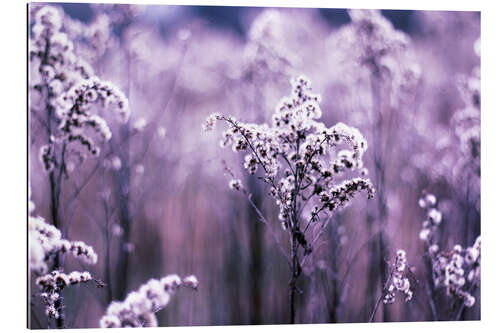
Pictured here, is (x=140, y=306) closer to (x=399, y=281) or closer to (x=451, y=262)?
(x=399, y=281)

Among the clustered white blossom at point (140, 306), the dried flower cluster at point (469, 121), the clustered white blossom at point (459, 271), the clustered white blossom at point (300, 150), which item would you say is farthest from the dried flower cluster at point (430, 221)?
the clustered white blossom at point (140, 306)

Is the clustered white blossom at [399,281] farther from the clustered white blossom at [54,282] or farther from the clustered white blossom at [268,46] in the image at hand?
the clustered white blossom at [54,282]

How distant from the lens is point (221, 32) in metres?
3.54

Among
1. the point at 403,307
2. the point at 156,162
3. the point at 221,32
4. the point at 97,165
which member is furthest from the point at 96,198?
the point at 403,307

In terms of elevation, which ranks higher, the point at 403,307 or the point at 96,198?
the point at 96,198

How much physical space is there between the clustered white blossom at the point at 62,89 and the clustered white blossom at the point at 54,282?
0.66 metres

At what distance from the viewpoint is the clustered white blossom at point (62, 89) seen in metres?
3.06

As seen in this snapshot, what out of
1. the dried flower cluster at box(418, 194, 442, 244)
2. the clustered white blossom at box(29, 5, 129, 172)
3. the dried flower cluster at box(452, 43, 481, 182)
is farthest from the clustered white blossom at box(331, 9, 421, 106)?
the clustered white blossom at box(29, 5, 129, 172)

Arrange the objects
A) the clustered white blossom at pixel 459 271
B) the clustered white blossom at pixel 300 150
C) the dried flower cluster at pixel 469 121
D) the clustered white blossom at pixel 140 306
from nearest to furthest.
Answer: the clustered white blossom at pixel 140 306, the clustered white blossom at pixel 300 150, the clustered white blossom at pixel 459 271, the dried flower cluster at pixel 469 121

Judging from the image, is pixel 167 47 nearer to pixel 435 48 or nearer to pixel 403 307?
pixel 435 48

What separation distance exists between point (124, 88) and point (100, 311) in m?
1.43

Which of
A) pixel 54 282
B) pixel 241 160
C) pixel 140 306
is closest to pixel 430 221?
pixel 241 160

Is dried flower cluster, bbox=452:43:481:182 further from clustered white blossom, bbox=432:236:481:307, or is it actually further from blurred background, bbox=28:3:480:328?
clustered white blossom, bbox=432:236:481:307

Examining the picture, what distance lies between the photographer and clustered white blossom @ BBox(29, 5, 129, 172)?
306cm
